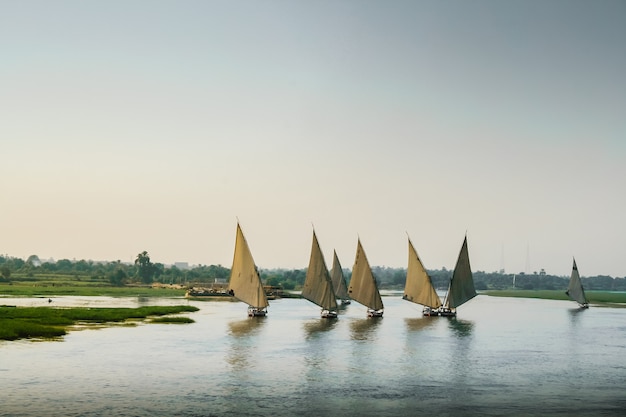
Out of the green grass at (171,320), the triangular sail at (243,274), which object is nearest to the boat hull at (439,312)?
the triangular sail at (243,274)

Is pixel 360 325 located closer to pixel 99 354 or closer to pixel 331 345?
pixel 331 345

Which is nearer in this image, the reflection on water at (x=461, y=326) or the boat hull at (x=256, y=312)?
the reflection on water at (x=461, y=326)

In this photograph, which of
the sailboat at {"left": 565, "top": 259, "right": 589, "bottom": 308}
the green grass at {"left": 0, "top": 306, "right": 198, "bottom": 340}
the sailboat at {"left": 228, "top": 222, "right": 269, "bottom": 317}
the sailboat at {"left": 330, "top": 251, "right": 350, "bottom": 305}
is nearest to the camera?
the green grass at {"left": 0, "top": 306, "right": 198, "bottom": 340}

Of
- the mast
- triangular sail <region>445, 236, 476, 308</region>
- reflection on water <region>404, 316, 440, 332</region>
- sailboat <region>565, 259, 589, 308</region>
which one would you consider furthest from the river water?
sailboat <region>565, 259, 589, 308</region>

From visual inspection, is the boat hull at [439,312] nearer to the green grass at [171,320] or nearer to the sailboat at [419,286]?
the sailboat at [419,286]

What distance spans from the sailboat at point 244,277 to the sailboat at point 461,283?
89.4ft

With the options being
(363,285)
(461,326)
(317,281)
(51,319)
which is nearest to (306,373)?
(51,319)

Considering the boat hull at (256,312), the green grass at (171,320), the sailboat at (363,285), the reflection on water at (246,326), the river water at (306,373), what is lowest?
the river water at (306,373)

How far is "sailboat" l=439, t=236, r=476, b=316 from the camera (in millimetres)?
93750

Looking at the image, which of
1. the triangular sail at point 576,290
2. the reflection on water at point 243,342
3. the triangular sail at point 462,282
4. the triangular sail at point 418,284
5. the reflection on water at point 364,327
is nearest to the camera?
the reflection on water at point 243,342

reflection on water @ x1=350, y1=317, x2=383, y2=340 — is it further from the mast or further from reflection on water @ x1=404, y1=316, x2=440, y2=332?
the mast

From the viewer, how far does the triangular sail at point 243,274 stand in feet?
279

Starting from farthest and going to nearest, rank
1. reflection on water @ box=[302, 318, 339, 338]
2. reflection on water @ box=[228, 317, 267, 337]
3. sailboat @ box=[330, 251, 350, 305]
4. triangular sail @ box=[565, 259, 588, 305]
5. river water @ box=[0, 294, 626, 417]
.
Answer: triangular sail @ box=[565, 259, 588, 305]
sailboat @ box=[330, 251, 350, 305]
reflection on water @ box=[302, 318, 339, 338]
reflection on water @ box=[228, 317, 267, 337]
river water @ box=[0, 294, 626, 417]

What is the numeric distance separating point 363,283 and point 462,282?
1414cm
